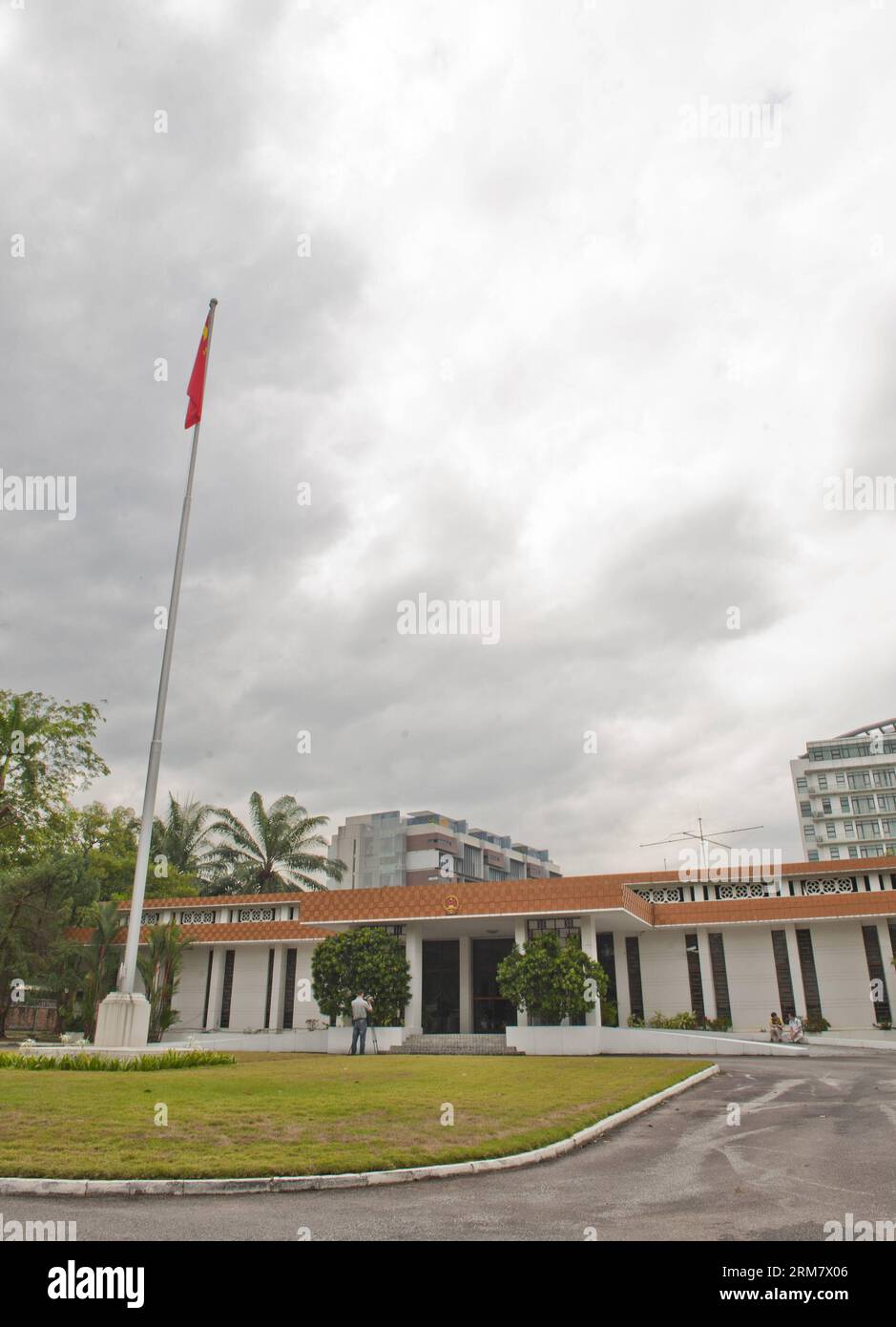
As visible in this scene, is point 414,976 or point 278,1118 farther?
point 414,976

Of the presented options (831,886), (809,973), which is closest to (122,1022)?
(809,973)

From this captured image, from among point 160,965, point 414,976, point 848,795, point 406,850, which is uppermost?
point 848,795

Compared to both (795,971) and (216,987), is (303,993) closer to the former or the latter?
(216,987)

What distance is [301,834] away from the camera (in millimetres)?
43688

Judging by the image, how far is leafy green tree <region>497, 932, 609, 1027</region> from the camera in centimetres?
2469

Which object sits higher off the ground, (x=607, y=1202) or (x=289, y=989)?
(x=289, y=989)

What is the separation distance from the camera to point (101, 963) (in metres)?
26.5

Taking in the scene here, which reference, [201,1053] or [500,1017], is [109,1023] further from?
[500,1017]

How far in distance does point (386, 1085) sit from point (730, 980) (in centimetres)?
2031

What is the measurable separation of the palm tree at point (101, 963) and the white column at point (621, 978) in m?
16.7

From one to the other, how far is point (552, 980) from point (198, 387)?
18129mm

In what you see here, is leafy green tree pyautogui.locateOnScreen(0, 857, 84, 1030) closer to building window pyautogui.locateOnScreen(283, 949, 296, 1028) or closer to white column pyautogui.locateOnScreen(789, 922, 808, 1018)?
building window pyautogui.locateOnScreen(283, 949, 296, 1028)

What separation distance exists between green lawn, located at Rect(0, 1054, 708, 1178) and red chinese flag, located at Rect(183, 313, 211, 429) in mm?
13321
